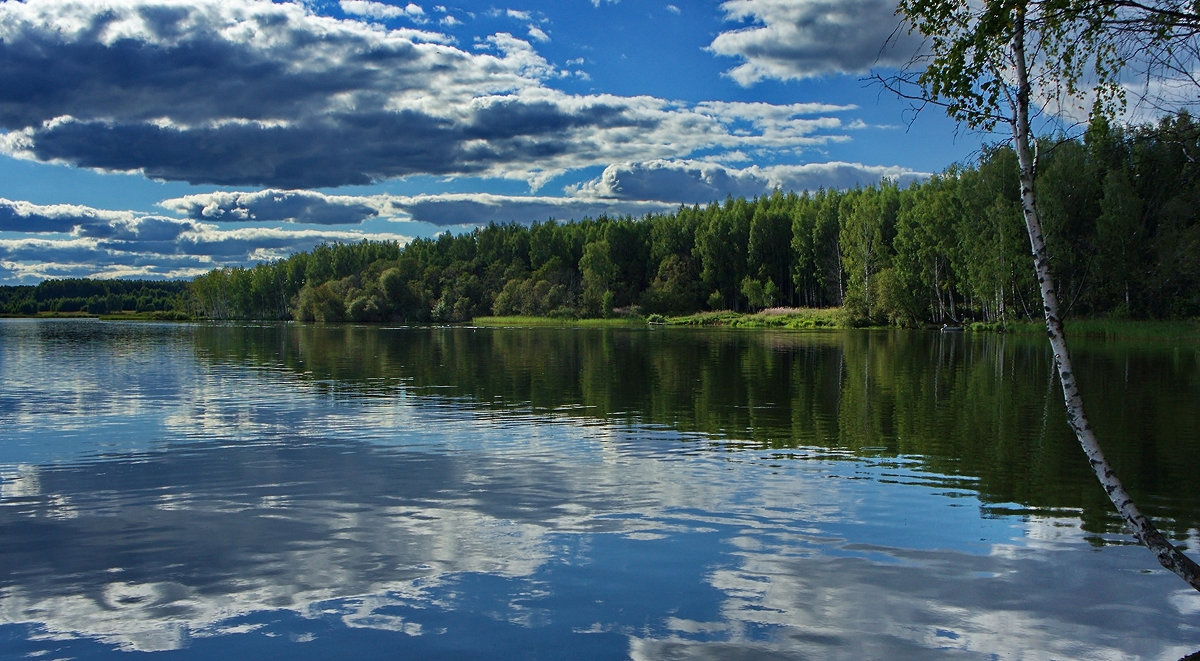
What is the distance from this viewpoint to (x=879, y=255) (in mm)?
106750

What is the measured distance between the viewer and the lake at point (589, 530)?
27.7ft

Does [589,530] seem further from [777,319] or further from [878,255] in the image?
[777,319]

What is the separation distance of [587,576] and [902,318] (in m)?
97.8

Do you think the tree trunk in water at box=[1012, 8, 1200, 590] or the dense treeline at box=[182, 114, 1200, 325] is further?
the dense treeline at box=[182, 114, 1200, 325]

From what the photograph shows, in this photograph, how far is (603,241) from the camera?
166m

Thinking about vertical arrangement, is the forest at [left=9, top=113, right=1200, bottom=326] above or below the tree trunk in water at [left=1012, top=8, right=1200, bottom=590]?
above

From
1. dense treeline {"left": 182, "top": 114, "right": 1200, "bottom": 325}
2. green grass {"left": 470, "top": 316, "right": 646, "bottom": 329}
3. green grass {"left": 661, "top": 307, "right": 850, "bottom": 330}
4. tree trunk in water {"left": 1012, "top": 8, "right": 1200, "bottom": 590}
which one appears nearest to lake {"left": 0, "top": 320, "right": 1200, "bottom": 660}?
tree trunk in water {"left": 1012, "top": 8, "right": 1200, "bottom": 590}

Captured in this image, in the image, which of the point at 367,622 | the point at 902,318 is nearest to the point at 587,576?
the point at 367,622

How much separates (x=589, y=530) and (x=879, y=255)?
10181 cm

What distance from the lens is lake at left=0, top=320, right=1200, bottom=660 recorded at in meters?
8.44

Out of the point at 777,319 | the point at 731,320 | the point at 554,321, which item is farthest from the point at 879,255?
the point at 554,321

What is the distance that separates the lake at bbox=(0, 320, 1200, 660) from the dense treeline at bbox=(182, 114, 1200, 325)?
11.9 feet

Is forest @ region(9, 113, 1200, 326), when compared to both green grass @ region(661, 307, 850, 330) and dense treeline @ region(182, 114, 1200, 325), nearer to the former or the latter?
dense treeline @ region(182, 114, 1200, 325)

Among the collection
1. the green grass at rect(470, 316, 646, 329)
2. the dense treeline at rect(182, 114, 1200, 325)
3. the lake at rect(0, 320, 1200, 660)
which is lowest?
the lake at rect(0, 320, 1200, 660)
